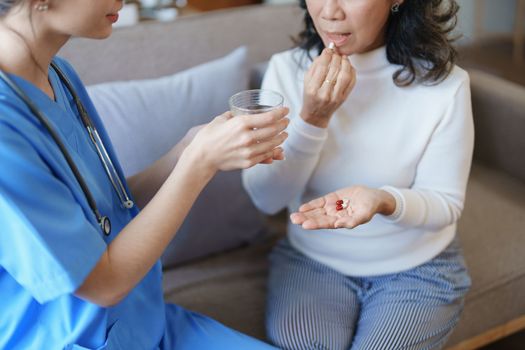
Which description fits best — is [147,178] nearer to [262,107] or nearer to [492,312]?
[262,107]

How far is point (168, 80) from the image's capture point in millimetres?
1676

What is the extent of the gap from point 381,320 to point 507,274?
46 cm

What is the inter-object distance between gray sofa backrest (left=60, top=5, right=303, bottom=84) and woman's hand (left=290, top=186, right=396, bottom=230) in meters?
0.77

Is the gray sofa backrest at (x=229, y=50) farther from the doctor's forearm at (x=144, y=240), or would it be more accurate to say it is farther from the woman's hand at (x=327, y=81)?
the doctor's forearm at (x=144, y=240)

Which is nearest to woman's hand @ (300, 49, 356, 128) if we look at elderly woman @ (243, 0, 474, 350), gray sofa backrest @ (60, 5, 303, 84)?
elderly woman @ (243, 0, 474, 350)

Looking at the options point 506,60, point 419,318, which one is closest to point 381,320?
point 419,318

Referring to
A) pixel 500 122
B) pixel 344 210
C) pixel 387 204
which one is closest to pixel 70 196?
pixel 344 210

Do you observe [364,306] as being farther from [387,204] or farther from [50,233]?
[50,233]

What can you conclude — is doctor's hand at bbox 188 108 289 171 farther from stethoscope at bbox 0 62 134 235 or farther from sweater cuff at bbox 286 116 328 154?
sweater cuff at bbox 286 116 328 154

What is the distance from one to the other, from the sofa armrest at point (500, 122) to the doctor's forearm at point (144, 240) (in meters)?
1.19

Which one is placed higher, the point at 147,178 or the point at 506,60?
the point at 147,178

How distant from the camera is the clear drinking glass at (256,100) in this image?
45.4 inches

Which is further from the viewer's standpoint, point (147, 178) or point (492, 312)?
point (492, 312)

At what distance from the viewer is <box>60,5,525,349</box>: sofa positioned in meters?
1.57
